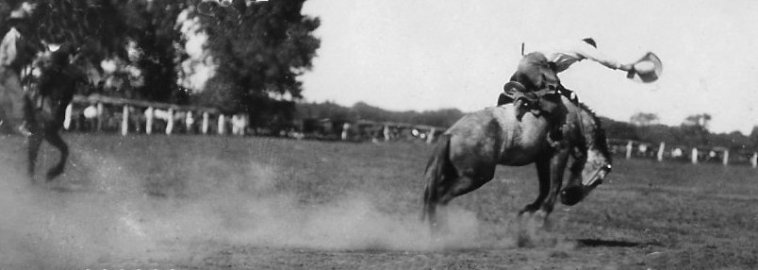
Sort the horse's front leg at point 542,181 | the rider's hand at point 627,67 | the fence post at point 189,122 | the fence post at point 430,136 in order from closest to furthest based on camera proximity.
A: the rider's hand at point 627,67 < the horse's front leg at point 542,181 < the fence post at point 189,122 < the fence post at point 430,136

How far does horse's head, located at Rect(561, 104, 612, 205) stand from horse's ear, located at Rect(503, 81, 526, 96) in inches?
40.1

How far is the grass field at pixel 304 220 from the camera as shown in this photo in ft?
27.9

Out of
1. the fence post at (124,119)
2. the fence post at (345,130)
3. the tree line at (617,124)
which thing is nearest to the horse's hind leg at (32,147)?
the fence post at (124,119)

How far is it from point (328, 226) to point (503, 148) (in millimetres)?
2382

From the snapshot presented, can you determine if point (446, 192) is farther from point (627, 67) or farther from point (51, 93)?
point (51, 93)

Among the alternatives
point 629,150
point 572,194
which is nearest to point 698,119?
point 572,194

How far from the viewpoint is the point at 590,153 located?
11.4 metres

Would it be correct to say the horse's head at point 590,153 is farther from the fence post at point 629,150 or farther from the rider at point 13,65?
→ the fence post at point 629,150

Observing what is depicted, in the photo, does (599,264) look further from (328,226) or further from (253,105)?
(253,105)

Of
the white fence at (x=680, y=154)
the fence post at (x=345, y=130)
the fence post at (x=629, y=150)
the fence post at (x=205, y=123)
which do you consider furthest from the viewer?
the fence post at (x=345, y=130)

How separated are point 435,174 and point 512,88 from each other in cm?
132

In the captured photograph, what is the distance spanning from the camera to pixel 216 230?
1048 cm

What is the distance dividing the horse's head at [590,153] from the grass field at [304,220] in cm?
69

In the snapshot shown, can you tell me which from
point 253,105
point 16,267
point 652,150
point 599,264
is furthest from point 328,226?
point 652,150
